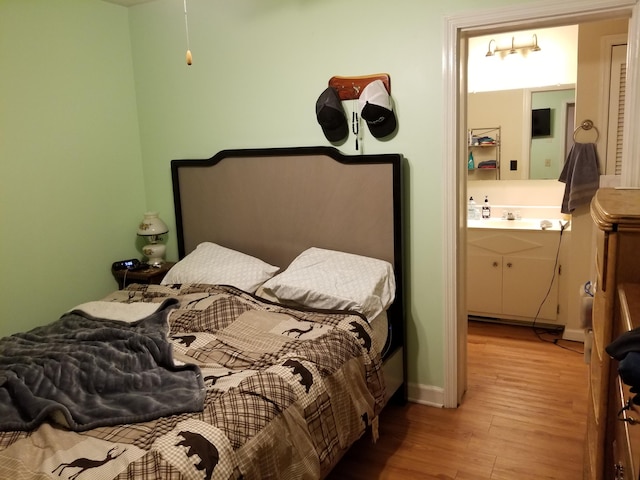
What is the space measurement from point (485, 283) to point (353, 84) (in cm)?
205

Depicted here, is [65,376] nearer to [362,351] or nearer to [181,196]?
[362,351]

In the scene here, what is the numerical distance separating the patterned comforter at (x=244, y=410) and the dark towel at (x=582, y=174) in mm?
1975

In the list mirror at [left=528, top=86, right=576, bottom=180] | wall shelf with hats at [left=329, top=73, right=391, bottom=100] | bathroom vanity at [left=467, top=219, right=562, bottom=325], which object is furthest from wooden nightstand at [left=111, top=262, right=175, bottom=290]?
mirror at [left=528, top=86, right=576, bottom=180]

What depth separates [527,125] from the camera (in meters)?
4.08

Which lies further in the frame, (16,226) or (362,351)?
(16,226)

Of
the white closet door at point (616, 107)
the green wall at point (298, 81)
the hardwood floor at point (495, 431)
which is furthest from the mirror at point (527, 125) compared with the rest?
the hardwood floor at point (495, 431)

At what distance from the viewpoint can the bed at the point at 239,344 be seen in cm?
156

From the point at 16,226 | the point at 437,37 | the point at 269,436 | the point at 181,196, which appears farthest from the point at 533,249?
the point at 16,226

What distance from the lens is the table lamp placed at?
3.47 metres

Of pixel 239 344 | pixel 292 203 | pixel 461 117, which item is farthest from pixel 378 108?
pixel 239 344

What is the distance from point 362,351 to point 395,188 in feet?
2.96

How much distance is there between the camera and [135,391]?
71.9 inches

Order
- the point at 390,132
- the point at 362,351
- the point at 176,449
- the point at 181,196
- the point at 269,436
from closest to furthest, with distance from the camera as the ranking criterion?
the point at 176,449
the point at 269,436
the point at 362,351
the point at 390,132
the point at 181,196

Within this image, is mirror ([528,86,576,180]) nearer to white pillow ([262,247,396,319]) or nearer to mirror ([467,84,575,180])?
mirror ([467,84,575,180])
